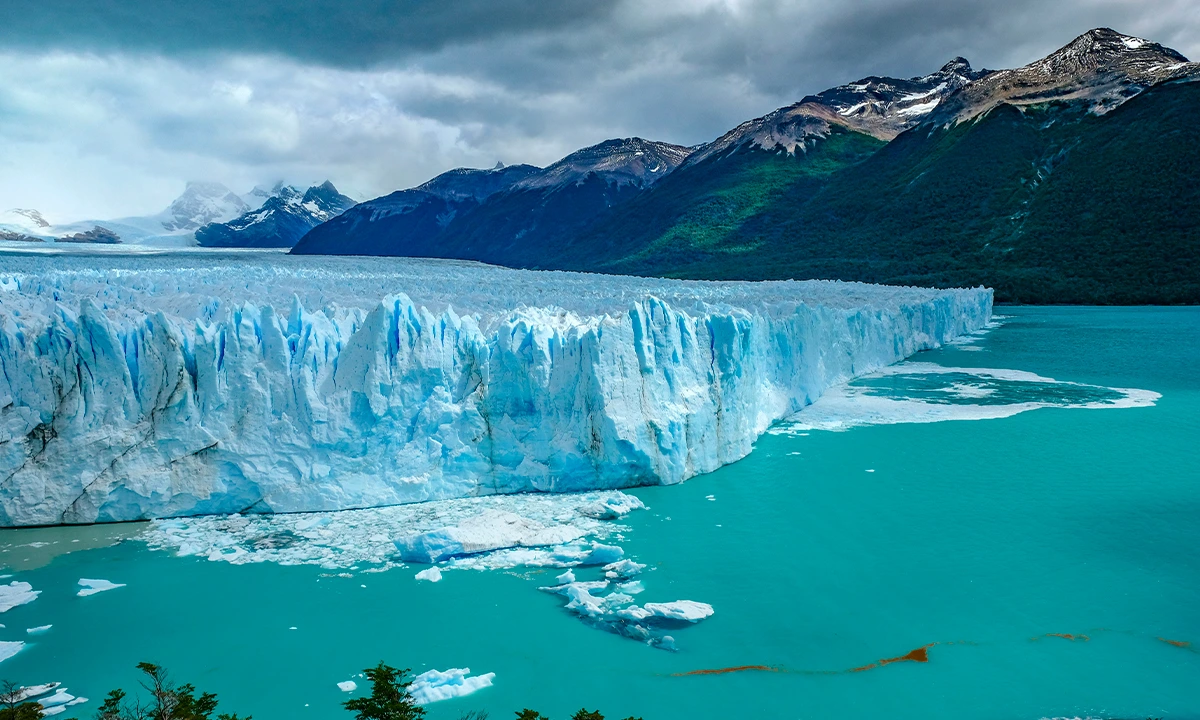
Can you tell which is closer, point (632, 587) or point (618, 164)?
point (632, 587)

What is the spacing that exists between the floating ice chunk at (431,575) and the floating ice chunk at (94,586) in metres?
2.87

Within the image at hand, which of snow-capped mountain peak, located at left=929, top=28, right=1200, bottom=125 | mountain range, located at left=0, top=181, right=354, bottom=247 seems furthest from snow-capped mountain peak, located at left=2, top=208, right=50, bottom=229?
snow-capped mountain peak, located at left=929, top=28, right=1200, bottom=125

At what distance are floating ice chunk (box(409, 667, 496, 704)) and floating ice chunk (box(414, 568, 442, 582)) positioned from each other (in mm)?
1565

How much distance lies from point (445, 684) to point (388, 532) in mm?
2959

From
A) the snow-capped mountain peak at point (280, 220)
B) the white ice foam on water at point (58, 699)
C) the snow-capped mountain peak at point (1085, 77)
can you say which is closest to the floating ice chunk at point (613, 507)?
the white ice foam on water at point (58, 699)

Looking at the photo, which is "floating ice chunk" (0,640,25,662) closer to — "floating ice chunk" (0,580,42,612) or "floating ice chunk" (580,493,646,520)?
"floating ice chunk" (0,580,42,612)

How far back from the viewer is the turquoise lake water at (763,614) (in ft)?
20.5

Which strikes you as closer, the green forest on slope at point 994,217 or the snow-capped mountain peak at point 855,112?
the green forest on slope at point 994,217

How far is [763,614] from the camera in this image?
745 cm

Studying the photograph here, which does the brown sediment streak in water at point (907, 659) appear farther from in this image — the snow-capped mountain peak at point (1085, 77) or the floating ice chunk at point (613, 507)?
the snow-capped mountain peak at point (1085, 77)

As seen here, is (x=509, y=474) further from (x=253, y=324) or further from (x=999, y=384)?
(x=999, y=384)

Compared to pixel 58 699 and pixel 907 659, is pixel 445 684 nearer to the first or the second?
pixel 58 699

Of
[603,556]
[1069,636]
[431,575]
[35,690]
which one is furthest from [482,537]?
[1069,636]

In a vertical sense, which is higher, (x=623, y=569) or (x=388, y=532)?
(x=388, y=532)
